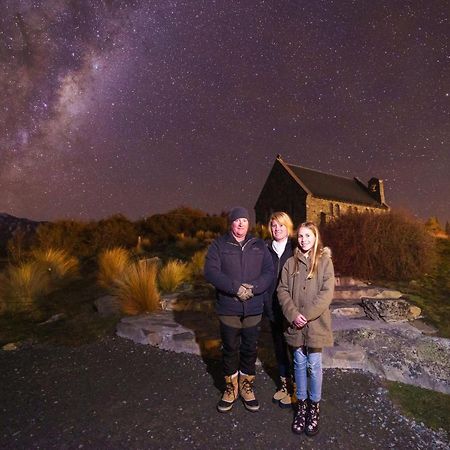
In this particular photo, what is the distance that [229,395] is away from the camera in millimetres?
3828

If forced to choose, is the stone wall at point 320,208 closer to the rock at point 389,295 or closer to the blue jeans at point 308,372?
the rock at point 389,295

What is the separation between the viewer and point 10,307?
8.12 metres

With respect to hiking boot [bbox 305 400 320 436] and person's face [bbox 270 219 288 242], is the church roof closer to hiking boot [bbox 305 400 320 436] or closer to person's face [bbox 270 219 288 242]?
person's face [bbox 270 219 288 242]

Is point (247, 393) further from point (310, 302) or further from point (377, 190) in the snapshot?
point (377, 190)

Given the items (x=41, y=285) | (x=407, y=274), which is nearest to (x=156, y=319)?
(x=41, y=285)

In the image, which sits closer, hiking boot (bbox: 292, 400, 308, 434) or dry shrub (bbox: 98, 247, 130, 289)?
hiking boot (bbox: 292, 400, 308, 434)

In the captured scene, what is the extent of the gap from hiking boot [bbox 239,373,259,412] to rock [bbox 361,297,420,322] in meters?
3.90

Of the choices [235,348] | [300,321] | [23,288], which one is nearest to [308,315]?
[300,321]

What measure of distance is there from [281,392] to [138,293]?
424cm

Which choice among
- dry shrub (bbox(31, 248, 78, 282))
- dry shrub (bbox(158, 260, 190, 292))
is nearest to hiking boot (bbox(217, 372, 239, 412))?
dry shrub (bbox(158, 260, 190, 292))

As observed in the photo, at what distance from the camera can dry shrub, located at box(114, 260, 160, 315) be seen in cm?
729

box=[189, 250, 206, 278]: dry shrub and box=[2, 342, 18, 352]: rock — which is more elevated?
box=[189, 250, 206, 278]: dry shrub

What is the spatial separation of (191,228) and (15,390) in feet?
56.7

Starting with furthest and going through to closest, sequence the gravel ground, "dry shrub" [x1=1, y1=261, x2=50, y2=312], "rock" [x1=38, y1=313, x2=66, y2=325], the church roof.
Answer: the church roof → "dry shrub" [x1=1, y1=261, x2=50, y2=312] → "rock" [x1=38, y1=313, x2=66, y2=325] → the gravel ground
